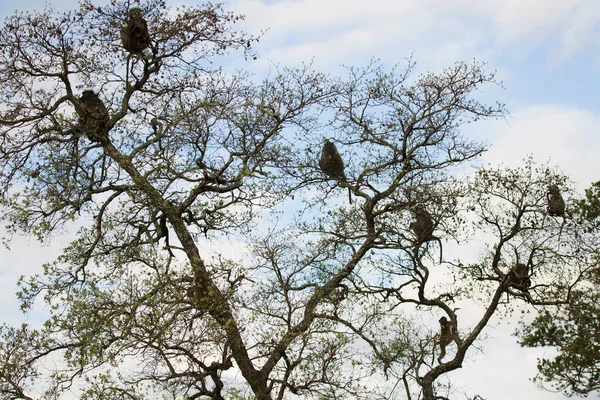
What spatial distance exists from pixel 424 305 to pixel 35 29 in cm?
1132

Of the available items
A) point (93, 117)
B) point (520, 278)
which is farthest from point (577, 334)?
point (93, 117)

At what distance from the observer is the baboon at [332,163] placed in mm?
16297

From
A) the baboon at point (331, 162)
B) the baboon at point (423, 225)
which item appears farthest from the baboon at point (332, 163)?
the baboon at point (423, 225)

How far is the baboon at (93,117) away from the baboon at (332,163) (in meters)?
5.22

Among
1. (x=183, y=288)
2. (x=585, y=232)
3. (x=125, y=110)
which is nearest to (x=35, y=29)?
(x=125, y=110)

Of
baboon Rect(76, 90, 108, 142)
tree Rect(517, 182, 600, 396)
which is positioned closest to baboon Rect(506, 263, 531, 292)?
tree Rect(517, 182, 600, 396)

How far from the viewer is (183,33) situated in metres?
16.4

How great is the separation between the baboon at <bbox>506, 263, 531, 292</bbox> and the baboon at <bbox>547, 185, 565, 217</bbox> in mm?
1534

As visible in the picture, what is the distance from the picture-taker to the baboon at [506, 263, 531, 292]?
1603cm

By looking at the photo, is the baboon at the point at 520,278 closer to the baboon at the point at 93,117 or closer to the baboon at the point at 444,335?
the baboon at the point at 444,335

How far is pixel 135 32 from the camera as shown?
1594 centimetres

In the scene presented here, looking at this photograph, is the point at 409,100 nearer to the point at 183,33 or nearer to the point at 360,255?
the point at 360,255

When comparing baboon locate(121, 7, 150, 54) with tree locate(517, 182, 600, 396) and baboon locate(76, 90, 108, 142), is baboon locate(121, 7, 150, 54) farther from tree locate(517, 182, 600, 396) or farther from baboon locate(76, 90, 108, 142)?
tree locate(517, 182, 600, 396)

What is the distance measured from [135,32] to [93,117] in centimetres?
226
